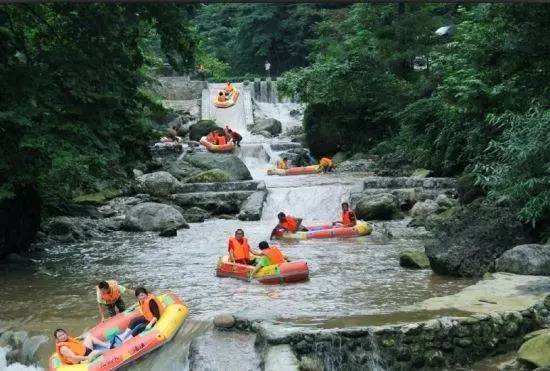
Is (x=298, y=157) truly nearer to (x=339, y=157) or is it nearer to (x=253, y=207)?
(x=339, y=157)

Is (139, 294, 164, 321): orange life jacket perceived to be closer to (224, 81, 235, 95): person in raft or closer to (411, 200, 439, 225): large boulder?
(411, 200, 439, 225): large boulder

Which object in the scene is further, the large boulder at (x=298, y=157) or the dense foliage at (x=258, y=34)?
the dense foliage at (x=258, y=34)

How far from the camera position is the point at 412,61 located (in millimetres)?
32938

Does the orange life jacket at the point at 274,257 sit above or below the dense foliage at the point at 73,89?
below

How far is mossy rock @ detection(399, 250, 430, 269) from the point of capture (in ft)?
46.0

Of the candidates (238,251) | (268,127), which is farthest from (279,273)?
(268,127)

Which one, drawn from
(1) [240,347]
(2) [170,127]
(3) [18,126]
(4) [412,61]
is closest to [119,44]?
(3) [18,126]

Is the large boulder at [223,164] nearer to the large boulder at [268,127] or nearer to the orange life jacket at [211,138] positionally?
the orange life jacket at [211,138]

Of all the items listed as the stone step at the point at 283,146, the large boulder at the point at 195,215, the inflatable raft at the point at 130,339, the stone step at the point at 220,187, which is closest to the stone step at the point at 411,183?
the stone step at the point at 220,187

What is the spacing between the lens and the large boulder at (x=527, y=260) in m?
11.5

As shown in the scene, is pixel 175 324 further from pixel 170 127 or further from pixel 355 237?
pixel 170 127

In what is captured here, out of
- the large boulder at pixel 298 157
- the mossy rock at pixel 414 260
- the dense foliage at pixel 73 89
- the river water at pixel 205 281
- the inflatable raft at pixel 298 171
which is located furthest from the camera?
the large boulder at pixel 298 157

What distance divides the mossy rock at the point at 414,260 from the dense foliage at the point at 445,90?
5.65ft

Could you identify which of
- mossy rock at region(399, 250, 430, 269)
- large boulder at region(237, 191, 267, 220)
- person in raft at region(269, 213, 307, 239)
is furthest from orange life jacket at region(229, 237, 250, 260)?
large boulder at region(237, 191, 267, 220)
